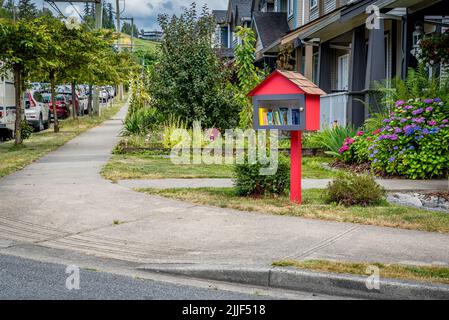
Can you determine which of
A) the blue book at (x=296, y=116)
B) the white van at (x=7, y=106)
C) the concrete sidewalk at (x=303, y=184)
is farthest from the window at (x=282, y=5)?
the blue book at (x=296, y=116)

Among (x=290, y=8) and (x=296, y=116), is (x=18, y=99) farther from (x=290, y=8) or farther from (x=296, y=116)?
(x=290, y=8)

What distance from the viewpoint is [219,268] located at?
576cm

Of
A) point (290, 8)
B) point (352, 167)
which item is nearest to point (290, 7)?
point (290, 8)

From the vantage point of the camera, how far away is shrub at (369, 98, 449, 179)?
11.6 meters

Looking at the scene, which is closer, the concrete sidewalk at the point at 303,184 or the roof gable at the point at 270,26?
the concrete sidewalk at the point at 303,184

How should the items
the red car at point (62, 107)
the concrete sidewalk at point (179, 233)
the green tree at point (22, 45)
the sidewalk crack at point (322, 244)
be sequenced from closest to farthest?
the sidewalk crack at point (322, 244) < the concrete sidewalk at point (179, 233) < the green tree at point (22, 45) < the red car at point (62, 107)

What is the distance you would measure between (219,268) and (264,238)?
1.30 metres

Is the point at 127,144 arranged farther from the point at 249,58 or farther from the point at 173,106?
the point at 249,58

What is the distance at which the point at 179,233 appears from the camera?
7.31 meters

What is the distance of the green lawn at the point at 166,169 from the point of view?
1223cm


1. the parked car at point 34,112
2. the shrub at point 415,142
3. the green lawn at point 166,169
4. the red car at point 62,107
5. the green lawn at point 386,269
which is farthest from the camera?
the red car at point 62,107

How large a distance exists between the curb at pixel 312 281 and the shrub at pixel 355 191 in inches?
142

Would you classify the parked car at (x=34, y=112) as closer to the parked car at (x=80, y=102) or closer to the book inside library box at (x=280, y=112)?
the parked car at (x=80, y=102)
